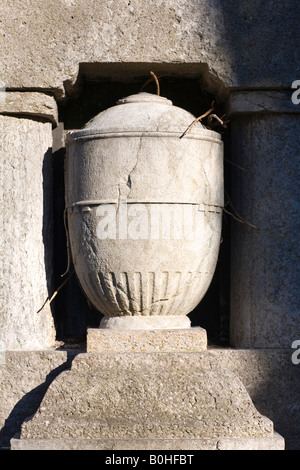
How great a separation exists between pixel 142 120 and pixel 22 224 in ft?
2.92

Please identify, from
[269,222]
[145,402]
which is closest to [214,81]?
[269,222]

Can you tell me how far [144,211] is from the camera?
13.1 feet

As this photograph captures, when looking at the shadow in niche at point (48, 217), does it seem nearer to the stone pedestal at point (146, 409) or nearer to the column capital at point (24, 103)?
the column capital at point (24, 103)

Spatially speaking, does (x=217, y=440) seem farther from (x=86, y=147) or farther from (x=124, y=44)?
(x=124, y=44)

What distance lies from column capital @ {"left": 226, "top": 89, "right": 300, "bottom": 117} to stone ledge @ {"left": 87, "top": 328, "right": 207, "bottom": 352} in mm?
1288

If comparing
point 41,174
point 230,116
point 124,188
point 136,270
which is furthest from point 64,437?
point 230,116

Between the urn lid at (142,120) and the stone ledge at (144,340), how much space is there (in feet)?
3.37

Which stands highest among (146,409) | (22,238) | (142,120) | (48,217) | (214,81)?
(214,81)

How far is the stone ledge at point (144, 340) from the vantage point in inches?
157

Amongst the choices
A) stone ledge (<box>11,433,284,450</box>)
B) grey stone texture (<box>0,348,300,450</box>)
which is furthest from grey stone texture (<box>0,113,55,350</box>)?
stone ledge (<box>11,433,284,450</box>)

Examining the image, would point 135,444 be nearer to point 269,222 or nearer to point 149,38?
point 269,222

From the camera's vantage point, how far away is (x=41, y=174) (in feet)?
14.5

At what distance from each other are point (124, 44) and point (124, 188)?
34.5 inches

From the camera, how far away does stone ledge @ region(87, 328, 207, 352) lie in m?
4.00
